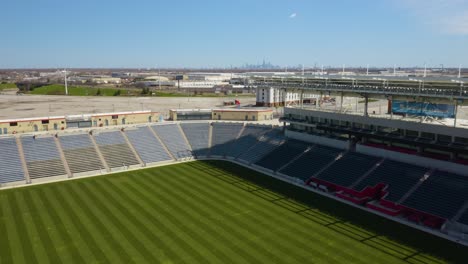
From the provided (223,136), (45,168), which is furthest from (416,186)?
(45,168)

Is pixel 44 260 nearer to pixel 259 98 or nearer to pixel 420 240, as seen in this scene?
pixel 420 240

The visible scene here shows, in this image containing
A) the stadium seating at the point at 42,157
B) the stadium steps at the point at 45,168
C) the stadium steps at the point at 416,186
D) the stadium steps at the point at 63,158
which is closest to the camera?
the stadium steps at the point at 416,186

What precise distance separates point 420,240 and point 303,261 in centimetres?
978

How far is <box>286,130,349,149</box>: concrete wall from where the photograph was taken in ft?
143

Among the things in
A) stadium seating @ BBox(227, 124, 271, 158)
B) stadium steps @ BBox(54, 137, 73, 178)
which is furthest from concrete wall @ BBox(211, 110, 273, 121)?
stadium steps @ BBox(54, 137, 73, 178)

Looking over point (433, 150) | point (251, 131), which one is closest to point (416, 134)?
point (433, 150)

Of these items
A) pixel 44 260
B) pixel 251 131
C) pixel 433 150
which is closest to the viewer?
pixel 44 260

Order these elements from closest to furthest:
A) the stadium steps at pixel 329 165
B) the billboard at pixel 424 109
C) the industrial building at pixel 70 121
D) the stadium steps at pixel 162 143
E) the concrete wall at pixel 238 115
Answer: the billboard at pixel 424 109
the stadium steps at pixel 329 165
the stadium steps at pixel 162 143
the industrial building at pixel 70 121
the concrete wall at pixel 238 115

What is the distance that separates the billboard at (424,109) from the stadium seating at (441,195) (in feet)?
23.1

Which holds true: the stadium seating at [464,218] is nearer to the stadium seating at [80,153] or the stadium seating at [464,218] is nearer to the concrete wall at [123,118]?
the stadium seating at [80,153]

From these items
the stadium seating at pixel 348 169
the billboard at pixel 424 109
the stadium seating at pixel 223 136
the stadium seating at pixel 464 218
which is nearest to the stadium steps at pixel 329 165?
the stadium seating at pixel 348 169

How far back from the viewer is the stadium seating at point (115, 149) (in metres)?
47.4

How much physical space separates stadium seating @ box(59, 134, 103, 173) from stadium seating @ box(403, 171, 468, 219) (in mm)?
36054

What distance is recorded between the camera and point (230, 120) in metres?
64.3
